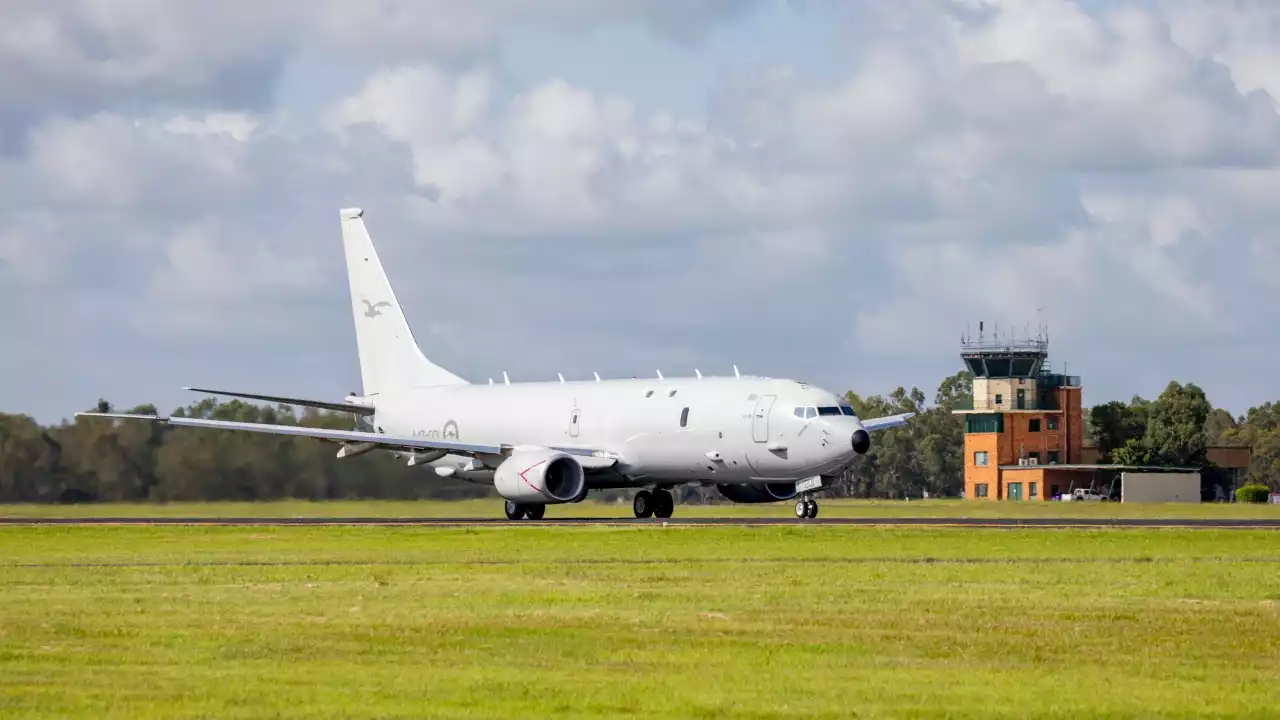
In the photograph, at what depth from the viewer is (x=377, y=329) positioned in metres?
71.5

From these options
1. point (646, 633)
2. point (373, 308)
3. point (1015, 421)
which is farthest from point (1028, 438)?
point (646, 633)

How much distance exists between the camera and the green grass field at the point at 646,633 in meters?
16.2

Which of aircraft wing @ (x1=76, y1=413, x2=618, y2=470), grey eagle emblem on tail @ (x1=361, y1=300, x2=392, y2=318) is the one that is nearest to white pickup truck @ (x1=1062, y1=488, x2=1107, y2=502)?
grey eagle emblem on tail @ (x1=361, y1=300, x2=392, y2=318)

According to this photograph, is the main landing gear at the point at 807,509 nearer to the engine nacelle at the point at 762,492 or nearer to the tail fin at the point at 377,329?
the engine nacelle at the point at 762,492

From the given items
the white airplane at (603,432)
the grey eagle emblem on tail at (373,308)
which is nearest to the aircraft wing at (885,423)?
the white airplane at (603,432)

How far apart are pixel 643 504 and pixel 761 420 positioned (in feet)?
23.0

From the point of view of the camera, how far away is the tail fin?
70.2 meters

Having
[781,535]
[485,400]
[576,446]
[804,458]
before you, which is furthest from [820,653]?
[485,400]

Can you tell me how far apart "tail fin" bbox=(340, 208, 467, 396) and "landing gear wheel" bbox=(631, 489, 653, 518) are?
10572 mm

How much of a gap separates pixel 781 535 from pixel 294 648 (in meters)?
24.6

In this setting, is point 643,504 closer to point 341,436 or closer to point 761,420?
point 761,420

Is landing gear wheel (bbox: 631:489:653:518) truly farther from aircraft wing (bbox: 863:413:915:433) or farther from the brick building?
the brick building

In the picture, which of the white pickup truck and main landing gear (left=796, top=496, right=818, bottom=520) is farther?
the white pickup truck

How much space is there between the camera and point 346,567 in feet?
107
